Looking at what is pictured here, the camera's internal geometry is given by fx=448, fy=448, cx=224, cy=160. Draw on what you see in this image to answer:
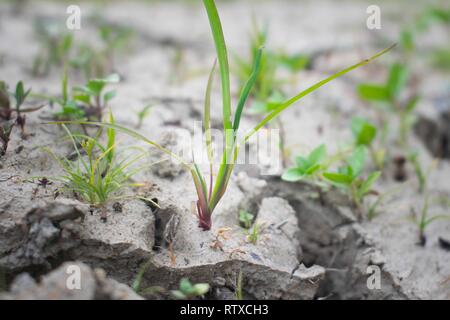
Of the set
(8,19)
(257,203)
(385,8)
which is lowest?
(257,203)

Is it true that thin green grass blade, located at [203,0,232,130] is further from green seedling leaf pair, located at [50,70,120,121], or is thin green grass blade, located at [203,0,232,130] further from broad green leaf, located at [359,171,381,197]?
broad green leaf, located at [359,171,381,197]

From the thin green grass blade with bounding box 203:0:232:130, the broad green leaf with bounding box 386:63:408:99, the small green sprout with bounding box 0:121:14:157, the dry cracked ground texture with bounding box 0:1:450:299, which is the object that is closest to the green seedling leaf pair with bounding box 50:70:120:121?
the dry cracked ground texture with bounding box 0:1:450:299

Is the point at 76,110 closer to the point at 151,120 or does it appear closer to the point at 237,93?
the point at 151,120

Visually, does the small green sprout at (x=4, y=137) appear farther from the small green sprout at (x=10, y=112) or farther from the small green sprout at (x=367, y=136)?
the small green sprout at (x=367, y=136)

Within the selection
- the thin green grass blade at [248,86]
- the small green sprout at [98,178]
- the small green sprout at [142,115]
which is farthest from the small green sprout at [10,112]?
the thin green grass blade at [248,86]

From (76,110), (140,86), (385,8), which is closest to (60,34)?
(140,86)

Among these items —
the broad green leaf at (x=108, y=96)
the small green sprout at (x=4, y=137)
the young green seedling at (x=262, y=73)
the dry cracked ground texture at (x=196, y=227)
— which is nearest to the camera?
the dry cracked ground texture at (x=196, y=227)
